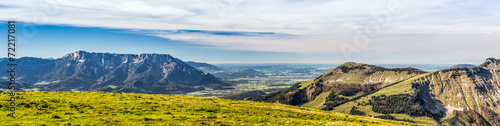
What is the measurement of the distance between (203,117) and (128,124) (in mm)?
10831

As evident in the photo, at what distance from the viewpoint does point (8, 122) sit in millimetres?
A: 28953

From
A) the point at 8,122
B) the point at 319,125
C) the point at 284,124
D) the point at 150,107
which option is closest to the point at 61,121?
the point at 8,122

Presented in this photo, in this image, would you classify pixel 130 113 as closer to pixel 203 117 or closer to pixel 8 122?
pixel 203 117

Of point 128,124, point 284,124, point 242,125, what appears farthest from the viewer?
point 284,124

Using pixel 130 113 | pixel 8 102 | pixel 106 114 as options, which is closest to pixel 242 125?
pixel 130 113

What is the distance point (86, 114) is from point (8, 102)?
13825 millimetres

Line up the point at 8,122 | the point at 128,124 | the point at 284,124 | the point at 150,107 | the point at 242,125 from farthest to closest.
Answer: the point at 150,107 < the point at 284,124 < the point at 242,125 < the point at 128,124 < the point at 8,122

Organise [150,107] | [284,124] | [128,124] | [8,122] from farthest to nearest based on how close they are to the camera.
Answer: [150,107], [284,124], [128,124], [8,122]

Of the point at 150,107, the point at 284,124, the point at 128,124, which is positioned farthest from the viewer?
the point at 150,107

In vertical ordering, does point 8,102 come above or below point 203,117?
above

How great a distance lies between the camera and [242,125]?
34844 millimetres

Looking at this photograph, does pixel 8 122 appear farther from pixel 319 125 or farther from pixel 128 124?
pixel 319 125

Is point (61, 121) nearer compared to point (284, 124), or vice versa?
point (61, 121)

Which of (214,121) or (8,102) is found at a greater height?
(8,102)
